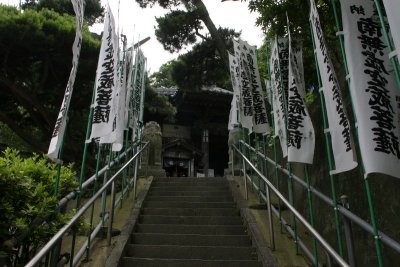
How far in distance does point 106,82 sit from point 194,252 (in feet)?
8.39

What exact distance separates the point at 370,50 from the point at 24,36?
8.52 metres

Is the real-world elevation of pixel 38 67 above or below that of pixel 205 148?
above

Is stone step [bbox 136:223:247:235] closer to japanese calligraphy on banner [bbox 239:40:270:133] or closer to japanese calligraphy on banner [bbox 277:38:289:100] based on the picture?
japanese calligraphy on banner [bbox 239:40:270:133]

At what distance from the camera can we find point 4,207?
2.63m

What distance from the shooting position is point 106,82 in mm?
4793

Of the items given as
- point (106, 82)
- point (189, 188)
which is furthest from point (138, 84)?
point (106, 82)

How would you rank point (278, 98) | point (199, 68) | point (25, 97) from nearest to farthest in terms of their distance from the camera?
point (278, 98), point (25, 97), point (199, 68)

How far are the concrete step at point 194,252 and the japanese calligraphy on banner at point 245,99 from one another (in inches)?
93.2

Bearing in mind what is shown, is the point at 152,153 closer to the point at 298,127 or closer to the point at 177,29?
the point at 177,29

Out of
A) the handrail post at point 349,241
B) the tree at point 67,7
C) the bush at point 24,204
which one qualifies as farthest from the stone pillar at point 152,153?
the handrail post at point 349,241

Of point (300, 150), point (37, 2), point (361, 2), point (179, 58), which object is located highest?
point (37, 2)

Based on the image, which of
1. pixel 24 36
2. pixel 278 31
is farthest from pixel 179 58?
pixel 278 31

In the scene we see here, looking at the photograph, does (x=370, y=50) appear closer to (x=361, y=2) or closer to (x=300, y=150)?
(x=361, y=2)

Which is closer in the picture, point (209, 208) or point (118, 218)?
point (118, 218)
